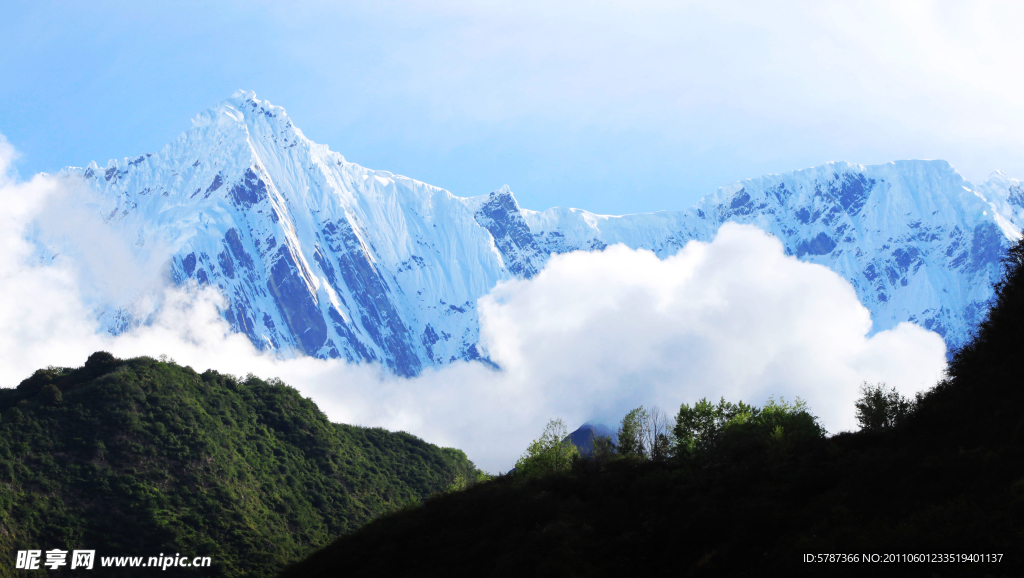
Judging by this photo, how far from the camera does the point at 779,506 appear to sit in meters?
53.0

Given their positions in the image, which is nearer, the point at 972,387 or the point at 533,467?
the point at 972,387

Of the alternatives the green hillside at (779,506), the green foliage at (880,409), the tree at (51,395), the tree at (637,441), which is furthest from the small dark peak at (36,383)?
the green foliage at (880,409)

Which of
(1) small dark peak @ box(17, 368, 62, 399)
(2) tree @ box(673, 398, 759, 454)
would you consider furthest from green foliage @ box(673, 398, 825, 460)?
(1) small dark peak @ box(17, 368, 62, 399)

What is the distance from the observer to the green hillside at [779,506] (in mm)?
41875

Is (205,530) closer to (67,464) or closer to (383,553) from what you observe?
(67,464)

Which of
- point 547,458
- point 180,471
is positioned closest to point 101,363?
point 180,471

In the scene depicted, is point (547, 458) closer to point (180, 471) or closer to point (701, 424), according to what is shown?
point (701, 424)

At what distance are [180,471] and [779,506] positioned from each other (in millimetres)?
115048

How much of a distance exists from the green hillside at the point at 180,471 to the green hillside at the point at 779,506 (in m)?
32.4

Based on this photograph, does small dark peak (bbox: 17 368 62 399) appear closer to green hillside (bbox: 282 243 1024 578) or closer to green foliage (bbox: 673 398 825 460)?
green hillside (bbox: 282 243 1024 578)

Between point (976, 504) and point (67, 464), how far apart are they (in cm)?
13070

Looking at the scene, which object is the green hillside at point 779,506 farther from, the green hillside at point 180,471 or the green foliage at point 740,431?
the green hillside at point 180,471

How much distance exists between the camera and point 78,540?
113812mm

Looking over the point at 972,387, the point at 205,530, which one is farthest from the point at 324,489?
the point at 972,387
